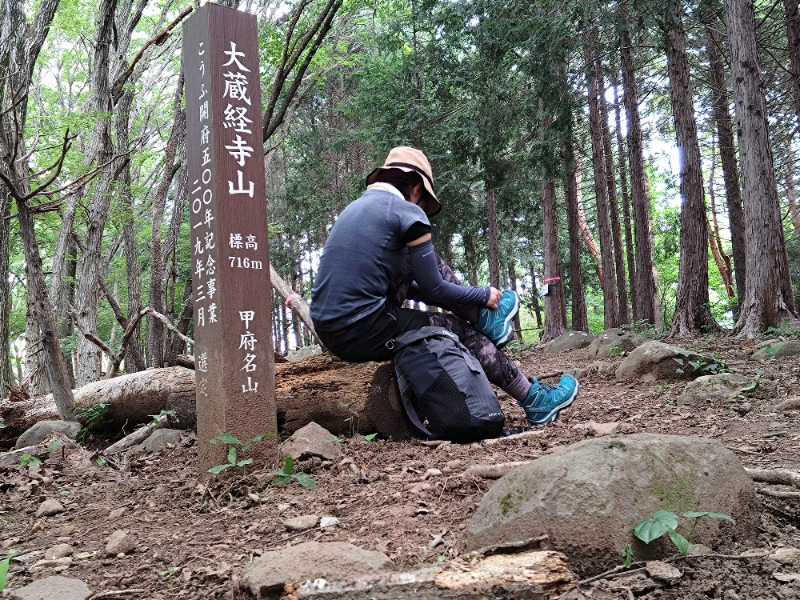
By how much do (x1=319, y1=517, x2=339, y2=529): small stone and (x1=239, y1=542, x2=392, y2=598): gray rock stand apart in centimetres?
54

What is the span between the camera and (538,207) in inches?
725

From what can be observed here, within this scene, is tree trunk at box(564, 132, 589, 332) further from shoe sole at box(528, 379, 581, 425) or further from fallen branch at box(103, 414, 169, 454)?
fallen branch at box(103, 414, 169, 454)

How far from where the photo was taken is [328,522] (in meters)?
2.54


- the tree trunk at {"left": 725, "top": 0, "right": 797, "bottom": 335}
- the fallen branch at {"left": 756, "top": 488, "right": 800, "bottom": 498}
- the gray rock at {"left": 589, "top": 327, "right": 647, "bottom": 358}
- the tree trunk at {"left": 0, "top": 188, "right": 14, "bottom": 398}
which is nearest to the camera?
the fallen branch at {"left": 756, "top": 488, "right": 800, "bottom": 498}

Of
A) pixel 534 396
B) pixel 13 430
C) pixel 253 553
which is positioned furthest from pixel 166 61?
pixel 253 553

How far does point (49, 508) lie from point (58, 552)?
82 cm

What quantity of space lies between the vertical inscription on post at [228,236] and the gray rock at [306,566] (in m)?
1.51

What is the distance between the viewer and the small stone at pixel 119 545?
7.93 ft

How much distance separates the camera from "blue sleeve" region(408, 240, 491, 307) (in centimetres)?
394

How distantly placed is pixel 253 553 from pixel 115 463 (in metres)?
2.43

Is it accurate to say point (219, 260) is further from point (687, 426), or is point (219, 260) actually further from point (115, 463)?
point (687, 426)

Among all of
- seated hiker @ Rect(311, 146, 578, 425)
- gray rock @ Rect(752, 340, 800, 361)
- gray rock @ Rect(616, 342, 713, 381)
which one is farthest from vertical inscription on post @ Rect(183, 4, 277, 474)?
gray rock @ Rect(752, 340, 800, 361)

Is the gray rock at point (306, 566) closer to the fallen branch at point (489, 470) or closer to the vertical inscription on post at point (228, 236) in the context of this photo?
Answer: the fallen branch at point (489, 470)

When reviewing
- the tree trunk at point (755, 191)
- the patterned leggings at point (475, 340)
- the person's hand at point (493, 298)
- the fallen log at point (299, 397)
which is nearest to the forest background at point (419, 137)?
the tree trunk at point (755, 191)
